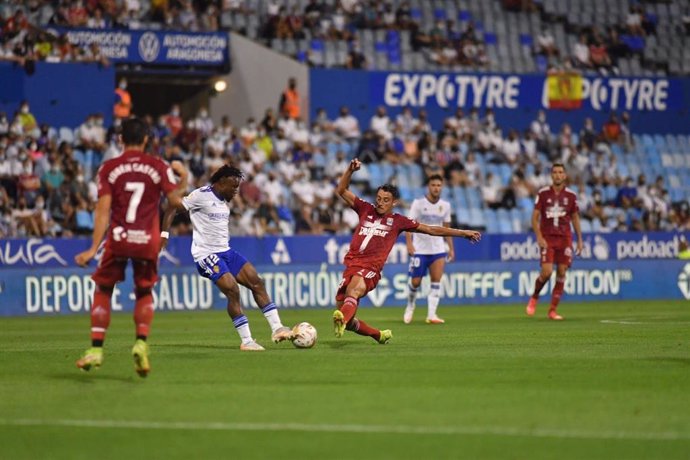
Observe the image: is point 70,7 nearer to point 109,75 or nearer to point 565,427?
point 109,75

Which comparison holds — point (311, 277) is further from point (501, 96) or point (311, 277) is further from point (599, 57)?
point (599, 57)

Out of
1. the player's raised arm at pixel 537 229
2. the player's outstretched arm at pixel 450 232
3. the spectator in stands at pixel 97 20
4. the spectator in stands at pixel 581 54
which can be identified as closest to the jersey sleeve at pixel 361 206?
the player's outstretched arm at pixel 450 232

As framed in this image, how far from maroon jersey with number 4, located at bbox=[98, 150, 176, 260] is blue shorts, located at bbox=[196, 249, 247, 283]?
4206 mm

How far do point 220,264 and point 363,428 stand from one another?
756 cm

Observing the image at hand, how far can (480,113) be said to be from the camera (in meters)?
43.6

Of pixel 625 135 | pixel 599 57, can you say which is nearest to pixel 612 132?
pixel 625 135

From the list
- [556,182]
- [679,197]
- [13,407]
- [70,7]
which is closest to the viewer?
[13,407]

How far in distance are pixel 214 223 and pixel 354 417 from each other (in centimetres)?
723

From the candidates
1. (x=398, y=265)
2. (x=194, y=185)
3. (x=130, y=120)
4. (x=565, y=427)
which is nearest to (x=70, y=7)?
(x=194, y=185)

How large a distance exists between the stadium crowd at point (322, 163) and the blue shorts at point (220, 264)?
50.9 feet

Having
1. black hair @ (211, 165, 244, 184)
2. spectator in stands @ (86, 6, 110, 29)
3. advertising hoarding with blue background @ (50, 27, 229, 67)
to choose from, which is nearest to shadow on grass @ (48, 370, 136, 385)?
black hair @ (211, 165, 244, 184)

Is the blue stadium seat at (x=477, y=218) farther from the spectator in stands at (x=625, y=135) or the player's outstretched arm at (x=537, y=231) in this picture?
the player's outstretched arm at (x=537, y=231)

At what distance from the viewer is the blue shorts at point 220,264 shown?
16.7 m

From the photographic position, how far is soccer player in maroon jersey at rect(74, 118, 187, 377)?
12.4 meters
